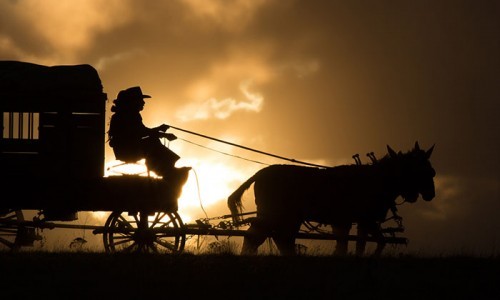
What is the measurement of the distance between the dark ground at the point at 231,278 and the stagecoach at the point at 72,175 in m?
1.11

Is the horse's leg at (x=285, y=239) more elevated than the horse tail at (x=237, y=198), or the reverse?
the horse tail at (x=237, y=198)

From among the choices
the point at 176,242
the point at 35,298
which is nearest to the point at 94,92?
the point at 176,242

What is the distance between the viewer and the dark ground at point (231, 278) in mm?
8820

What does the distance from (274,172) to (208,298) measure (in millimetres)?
6241

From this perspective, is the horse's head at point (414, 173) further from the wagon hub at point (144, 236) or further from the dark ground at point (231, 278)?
the wagon hub at point (144, 236)

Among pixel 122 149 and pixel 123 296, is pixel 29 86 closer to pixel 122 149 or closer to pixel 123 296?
pixel 122 149

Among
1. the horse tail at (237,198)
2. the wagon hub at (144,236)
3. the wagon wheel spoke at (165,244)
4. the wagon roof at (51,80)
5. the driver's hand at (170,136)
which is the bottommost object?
the wagon wheel spoke at (165,244)

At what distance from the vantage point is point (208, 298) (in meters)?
8.50

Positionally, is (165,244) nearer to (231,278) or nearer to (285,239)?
(285,239)

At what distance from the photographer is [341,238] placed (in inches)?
531

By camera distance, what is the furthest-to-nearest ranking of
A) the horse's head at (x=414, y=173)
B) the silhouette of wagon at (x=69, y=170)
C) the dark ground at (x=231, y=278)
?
the horse's head at (x=414, y=173) < the silhouette of wagon at (x=69, y=170) < the dark ground at (x=231, y=278)

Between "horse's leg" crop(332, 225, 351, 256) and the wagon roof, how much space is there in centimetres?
515

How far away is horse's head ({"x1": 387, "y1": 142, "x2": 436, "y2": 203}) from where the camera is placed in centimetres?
1475

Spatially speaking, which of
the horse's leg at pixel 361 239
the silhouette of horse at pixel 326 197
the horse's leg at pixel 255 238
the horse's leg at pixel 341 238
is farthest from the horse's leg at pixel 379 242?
the horse's leg at pixel 255 238
